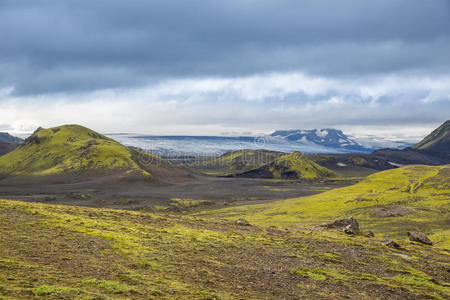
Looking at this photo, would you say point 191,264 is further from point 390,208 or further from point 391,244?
point 390,208

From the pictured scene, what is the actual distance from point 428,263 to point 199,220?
904 inches

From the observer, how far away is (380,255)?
25.4 m

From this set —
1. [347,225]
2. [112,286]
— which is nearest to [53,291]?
[112,286]

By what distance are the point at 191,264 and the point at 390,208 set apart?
187 ft

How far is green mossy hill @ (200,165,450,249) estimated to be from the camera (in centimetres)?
5175

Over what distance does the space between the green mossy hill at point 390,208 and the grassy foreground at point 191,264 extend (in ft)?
58.8

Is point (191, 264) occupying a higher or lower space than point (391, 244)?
higher

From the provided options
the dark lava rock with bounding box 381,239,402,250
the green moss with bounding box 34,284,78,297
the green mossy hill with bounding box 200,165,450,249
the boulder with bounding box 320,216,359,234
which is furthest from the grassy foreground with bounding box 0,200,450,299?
the green mossy hill with bounding box 200,165,450,249

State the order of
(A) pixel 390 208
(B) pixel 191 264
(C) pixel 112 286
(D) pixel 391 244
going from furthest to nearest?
(A) pixel 390 208 < (D) pixel 391 244 < (B) pixel 191 264 < (C) pixel 112 286

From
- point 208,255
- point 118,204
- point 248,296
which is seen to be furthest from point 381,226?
point 118,204

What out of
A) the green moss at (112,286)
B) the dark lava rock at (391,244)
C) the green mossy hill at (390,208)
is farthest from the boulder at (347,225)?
the green moss at (112,286)

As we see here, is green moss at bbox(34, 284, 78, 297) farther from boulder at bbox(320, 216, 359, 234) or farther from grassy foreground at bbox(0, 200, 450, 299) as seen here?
boulder at bbox(320, 216, 359, 234)

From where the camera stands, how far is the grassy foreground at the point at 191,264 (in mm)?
13570

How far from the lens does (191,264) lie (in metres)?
19.2
